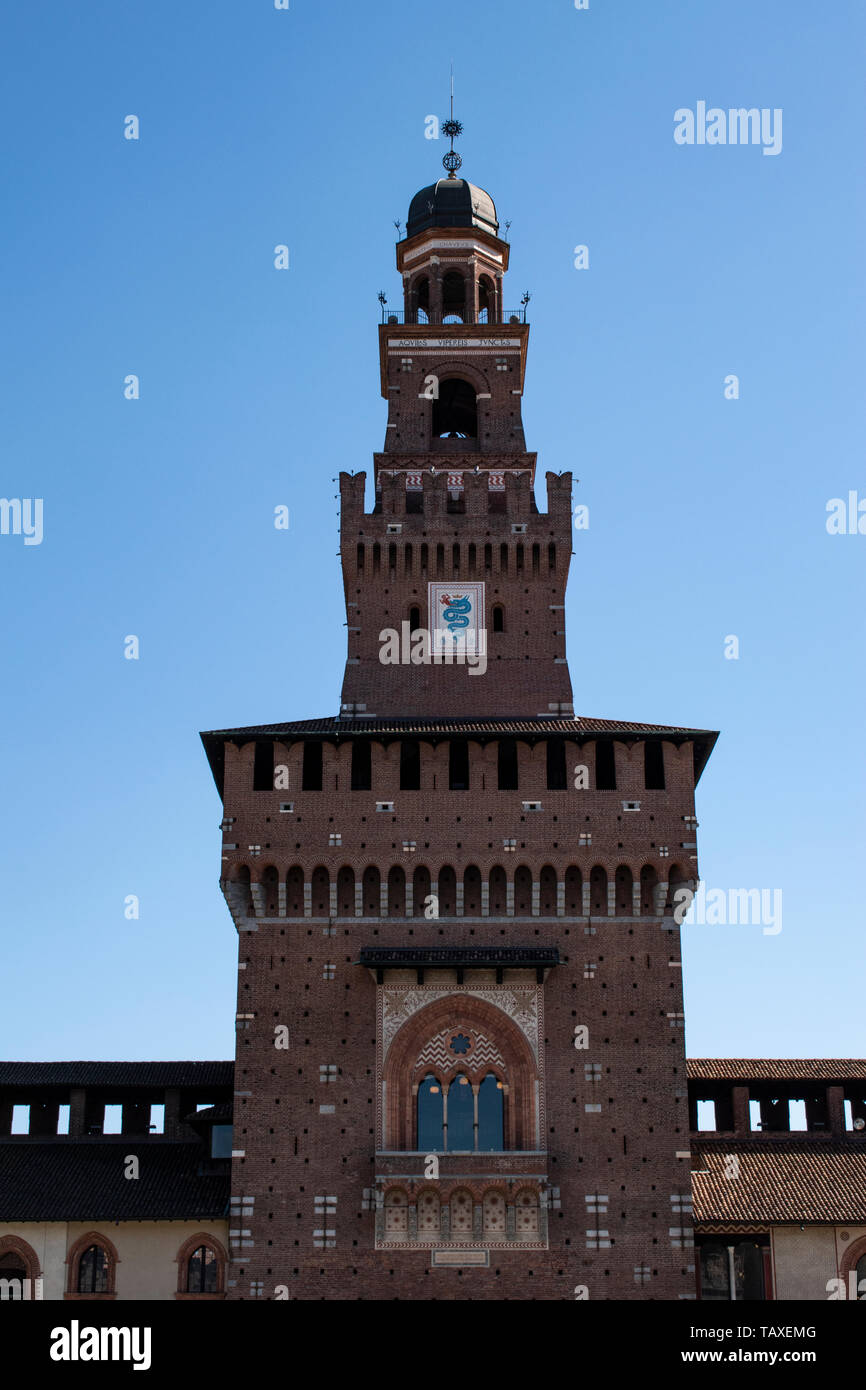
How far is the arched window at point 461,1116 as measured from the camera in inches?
1479

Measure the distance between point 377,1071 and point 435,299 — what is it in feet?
80.2

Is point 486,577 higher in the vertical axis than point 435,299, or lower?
lower

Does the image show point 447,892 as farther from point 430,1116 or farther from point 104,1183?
point 104,1183

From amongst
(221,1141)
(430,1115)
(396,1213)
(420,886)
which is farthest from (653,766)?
(221,1141)

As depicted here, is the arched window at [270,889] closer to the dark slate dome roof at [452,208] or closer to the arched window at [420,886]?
the arched window at [420,886]

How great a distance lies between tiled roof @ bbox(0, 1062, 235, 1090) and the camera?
1702 inches

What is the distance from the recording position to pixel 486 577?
151ft

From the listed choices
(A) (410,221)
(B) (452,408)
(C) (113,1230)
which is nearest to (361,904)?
(C) (113,1230)

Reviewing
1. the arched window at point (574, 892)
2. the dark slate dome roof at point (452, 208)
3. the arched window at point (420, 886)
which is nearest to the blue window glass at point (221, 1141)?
the arched window at point (420, 886)

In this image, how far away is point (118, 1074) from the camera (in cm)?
4369

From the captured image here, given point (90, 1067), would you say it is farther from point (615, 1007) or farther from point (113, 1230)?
point (615, 1007)

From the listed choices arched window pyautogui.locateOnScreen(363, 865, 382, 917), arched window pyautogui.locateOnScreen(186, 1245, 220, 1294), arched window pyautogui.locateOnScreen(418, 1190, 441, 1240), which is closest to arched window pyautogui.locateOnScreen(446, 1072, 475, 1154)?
arched window pyautogui.locateOnScreen(418, 1190, 441, 1240)

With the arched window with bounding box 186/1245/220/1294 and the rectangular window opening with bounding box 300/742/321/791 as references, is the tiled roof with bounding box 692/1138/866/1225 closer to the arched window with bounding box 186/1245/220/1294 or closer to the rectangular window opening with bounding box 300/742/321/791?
the arched window with bounding box 186/1245/220/1294

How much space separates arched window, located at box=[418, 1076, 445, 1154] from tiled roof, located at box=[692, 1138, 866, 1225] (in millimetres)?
6878
